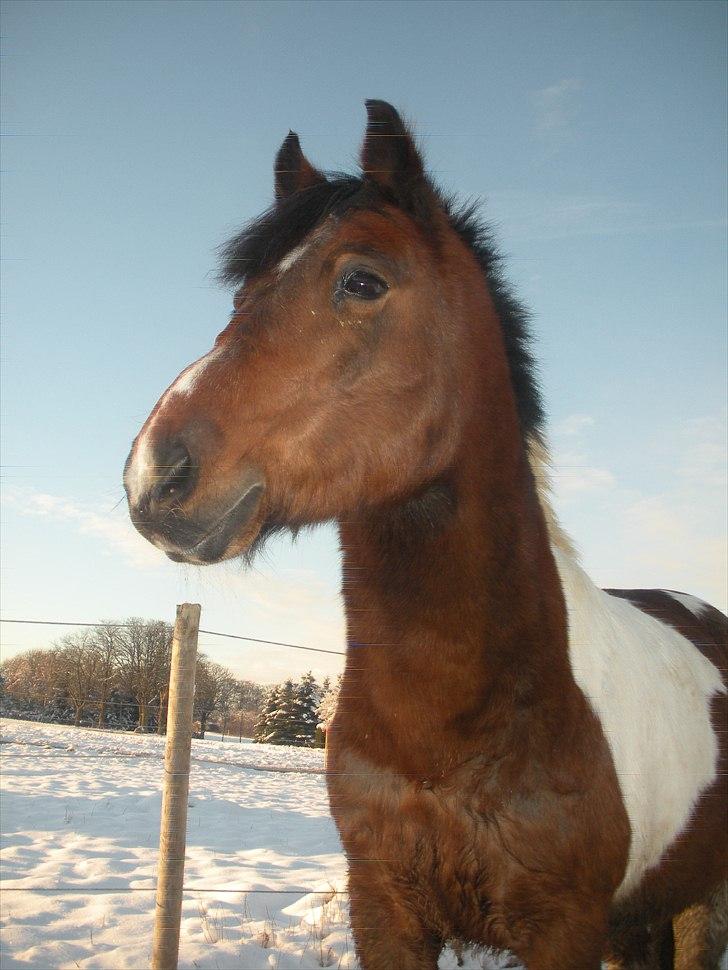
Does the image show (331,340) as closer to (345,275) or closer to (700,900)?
(345,275)

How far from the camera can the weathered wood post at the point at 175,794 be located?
313cm

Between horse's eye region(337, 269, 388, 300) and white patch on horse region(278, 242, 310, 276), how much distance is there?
0.17m

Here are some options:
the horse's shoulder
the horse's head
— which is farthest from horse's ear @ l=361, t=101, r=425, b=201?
the horse's shoulder

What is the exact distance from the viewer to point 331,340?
1.89 m

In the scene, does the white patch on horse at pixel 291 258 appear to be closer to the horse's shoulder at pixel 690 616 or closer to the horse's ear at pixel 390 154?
the horse's ear at pixel 390 154

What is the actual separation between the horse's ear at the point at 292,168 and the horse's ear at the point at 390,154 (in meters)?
0.44

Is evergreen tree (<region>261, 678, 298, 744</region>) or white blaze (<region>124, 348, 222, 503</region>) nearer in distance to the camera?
white blaze (<region>124, 348, 222, 503</region>)

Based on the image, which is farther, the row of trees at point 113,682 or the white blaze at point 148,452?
the row of trees at point 113,682

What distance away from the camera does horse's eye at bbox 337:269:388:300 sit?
1.95 m

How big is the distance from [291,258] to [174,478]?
2.77 ft

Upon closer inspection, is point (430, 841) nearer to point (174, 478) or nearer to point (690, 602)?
point (174, 478)

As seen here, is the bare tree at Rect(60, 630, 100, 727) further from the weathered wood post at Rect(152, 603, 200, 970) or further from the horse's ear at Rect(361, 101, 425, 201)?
the horse's ear at Rect(361, 101, 425, 201)

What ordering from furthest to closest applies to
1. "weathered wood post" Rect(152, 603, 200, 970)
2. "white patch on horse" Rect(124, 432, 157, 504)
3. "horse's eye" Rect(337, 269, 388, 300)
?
"weathered wood post" Rect(152, 603, 200, 970)
"horse's eye" Rect(337, 269, 388, 300)
"white patch on horse" Rect(124, 432, 157, 504)

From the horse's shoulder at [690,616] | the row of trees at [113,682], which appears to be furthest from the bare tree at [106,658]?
the horse's shoulder at [690,616]
